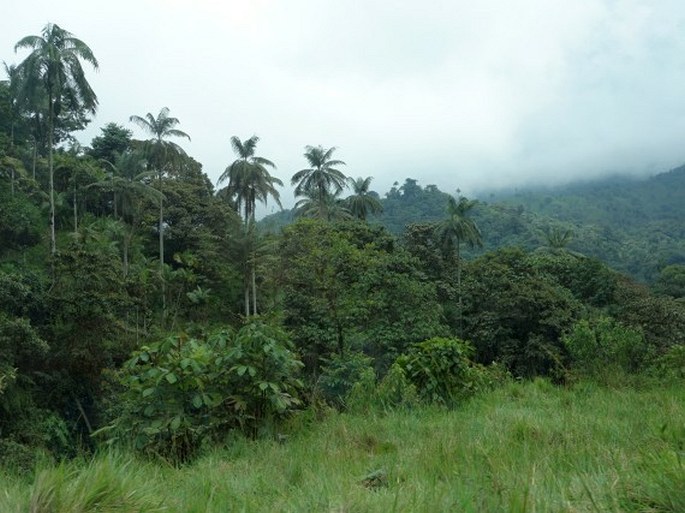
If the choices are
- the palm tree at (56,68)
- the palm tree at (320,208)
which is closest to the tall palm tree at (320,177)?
the palm tree at (320,208)

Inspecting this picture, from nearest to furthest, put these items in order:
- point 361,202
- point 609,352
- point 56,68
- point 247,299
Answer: point 609,352
point 56,68
point 247,299
point 361,202

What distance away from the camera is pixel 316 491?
9.14ft

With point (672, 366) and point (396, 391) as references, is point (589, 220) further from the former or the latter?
point (396, 391)

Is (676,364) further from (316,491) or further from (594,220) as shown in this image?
(594,220)

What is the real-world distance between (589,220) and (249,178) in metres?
105

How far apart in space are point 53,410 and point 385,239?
18517mm

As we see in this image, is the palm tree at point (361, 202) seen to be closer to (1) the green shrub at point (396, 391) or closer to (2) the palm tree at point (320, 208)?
(2) the palm tree at point (320, 208)

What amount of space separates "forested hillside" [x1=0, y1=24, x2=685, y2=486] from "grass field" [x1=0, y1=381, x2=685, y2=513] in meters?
0.75

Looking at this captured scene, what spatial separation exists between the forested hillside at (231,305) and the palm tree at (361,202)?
201mm

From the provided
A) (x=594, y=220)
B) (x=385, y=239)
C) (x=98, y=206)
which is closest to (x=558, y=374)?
(x=385, y=239)

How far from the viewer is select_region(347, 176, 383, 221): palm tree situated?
51.5 m

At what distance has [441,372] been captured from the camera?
637 centimetres

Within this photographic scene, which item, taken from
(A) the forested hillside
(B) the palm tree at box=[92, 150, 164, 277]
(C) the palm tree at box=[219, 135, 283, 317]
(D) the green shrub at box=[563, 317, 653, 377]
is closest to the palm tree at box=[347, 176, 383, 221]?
(A) the forested hillside

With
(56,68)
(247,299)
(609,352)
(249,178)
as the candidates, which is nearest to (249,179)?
(249,178)
